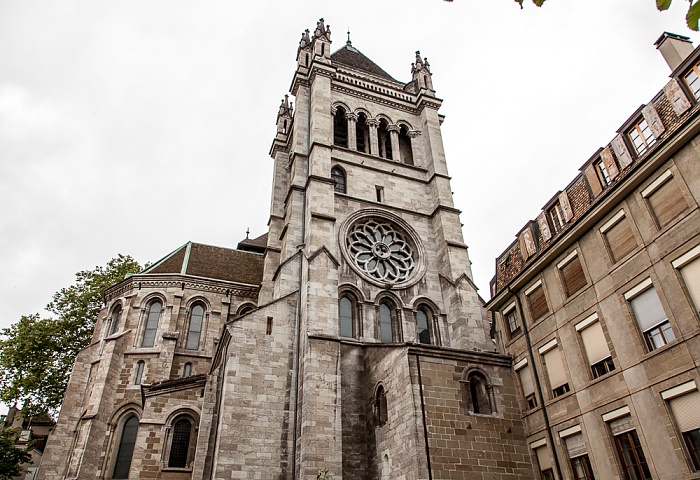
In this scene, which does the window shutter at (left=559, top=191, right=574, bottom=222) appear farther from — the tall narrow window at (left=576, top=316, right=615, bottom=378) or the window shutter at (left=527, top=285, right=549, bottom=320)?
the tall narrow window at (left=576, top=316, right=615, bottom=378)

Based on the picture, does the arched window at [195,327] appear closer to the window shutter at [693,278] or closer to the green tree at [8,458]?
the green tree at [8,458]

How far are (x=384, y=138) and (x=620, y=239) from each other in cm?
1775

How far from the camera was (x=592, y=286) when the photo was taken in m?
13.5

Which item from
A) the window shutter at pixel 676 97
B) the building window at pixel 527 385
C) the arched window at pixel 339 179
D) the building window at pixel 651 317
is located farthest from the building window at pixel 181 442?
the window shutter at pixel 676 97

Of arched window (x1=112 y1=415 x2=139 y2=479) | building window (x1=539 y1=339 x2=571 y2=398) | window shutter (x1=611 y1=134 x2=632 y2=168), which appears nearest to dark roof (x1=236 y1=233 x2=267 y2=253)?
arched window (x1=112 y1=415 x2=139 y2=479)

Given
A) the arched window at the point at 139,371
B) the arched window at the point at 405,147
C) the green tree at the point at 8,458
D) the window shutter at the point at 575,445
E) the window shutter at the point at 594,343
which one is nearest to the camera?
the window shutter at the point at 594,343

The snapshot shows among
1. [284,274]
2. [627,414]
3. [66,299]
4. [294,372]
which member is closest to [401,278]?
[284,274]

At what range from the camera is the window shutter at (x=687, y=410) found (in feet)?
33.3

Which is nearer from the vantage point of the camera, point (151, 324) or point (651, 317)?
point (651, 317)

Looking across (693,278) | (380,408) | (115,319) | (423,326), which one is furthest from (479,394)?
(115,319)

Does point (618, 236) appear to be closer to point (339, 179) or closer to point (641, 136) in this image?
point (641, 136)

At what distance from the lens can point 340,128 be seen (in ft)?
94.7

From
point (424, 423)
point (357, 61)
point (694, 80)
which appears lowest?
point (424, 423)

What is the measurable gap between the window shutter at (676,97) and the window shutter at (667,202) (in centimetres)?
171
